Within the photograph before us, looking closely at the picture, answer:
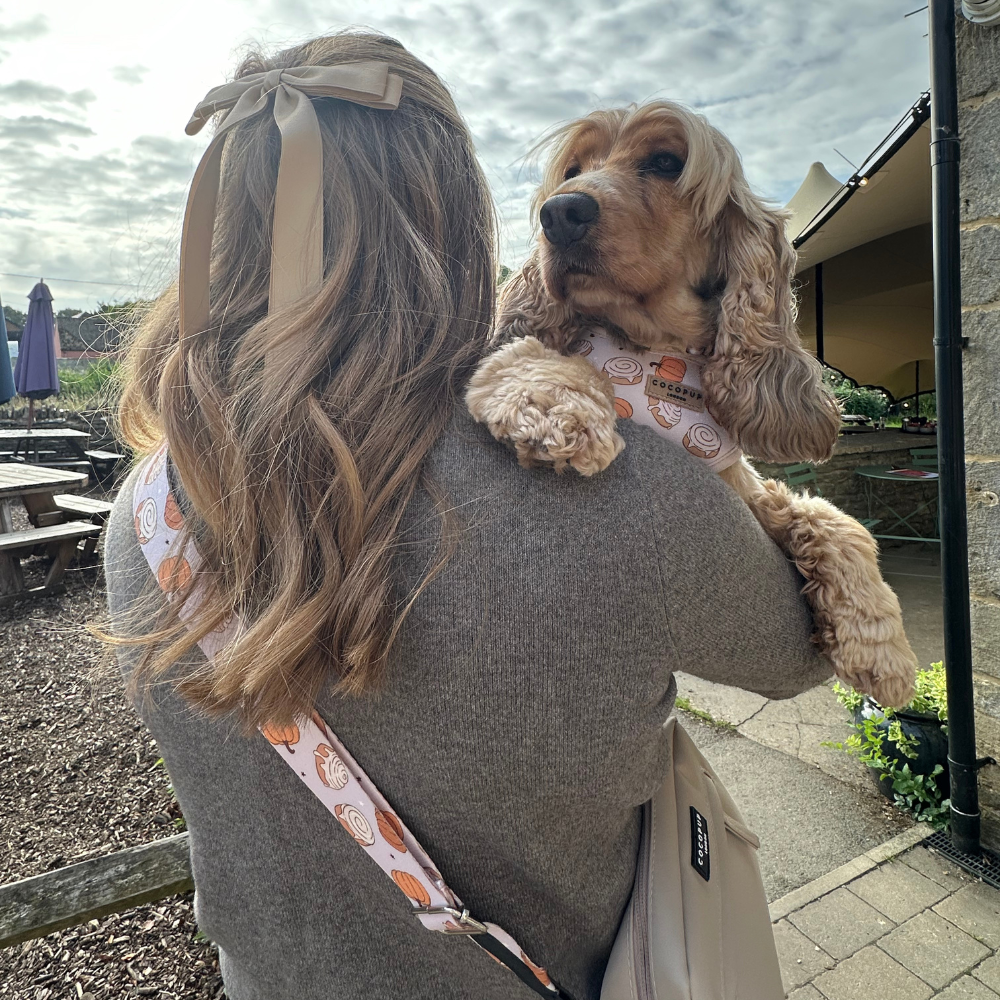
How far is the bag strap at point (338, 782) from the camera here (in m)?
0.80

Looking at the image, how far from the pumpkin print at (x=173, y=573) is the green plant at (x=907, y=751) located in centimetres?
300

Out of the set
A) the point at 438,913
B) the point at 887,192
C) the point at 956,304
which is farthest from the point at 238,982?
the point at 887,192

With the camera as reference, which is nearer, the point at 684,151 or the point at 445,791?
the point at 445,791

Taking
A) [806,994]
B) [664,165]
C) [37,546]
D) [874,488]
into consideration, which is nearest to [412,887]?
[664,165]

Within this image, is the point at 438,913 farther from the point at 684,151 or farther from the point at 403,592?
the point at 684,151

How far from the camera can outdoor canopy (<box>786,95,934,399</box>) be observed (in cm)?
637

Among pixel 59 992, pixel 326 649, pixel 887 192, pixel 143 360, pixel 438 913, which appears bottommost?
pixel 59 992

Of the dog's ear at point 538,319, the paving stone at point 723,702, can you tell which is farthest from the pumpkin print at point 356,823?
the paving stone at point 723,702

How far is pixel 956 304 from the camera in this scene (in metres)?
2.61

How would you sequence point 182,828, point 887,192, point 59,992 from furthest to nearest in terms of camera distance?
point 887,192, point 182,828, point 59,992

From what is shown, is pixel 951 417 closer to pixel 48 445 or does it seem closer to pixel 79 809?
pixel 79 809

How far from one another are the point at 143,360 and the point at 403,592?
1.81 ft

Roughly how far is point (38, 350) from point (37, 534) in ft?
17.7

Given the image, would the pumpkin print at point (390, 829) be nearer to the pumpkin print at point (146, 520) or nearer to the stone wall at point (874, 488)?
the pumpkin print at point (146, 520)
